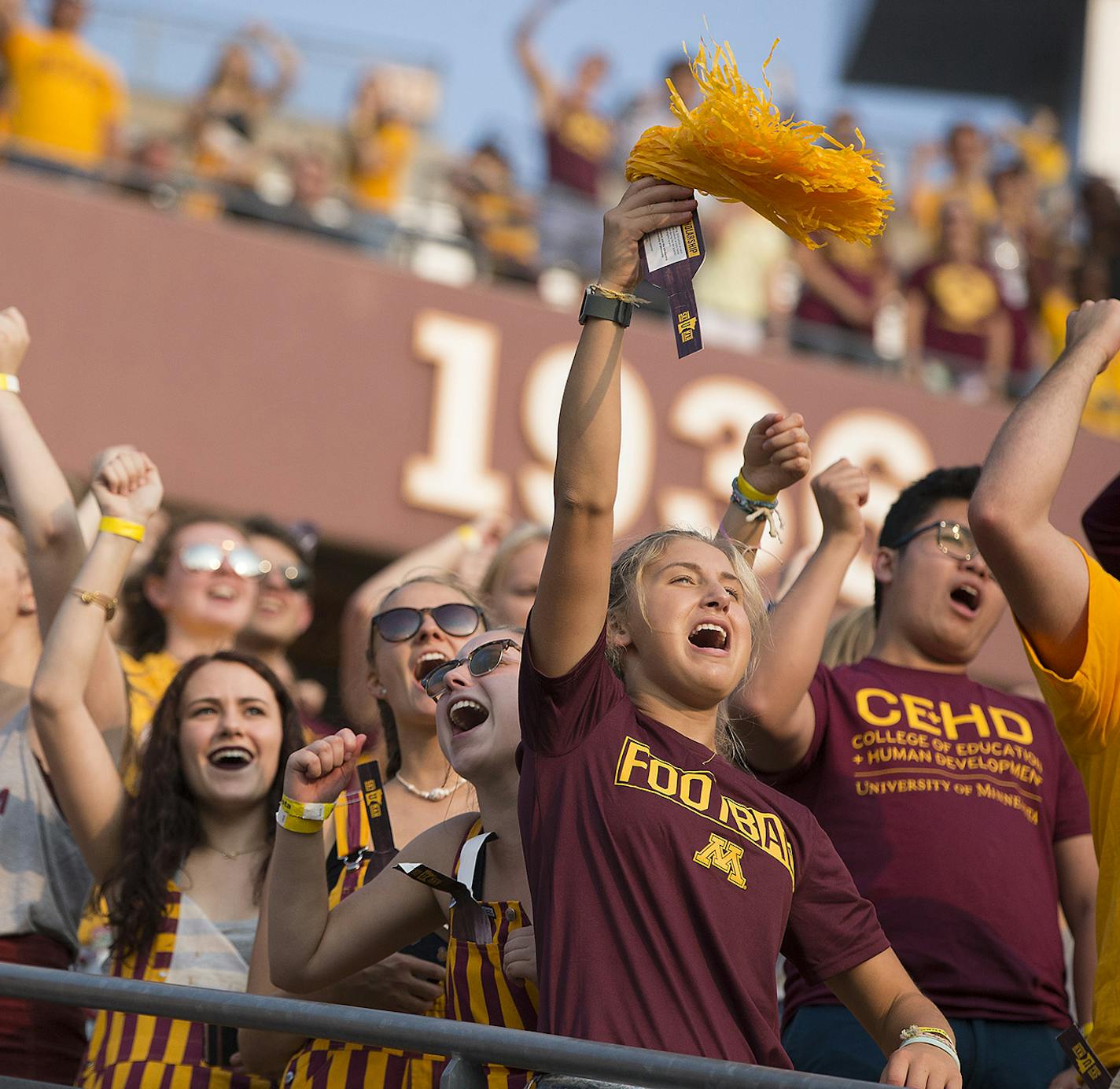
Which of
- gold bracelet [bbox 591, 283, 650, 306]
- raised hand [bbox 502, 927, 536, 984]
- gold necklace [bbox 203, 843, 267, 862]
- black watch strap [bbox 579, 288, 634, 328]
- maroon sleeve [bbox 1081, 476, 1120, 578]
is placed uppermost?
maroon sleeve [bbox 1081, 476, 1120, 578]

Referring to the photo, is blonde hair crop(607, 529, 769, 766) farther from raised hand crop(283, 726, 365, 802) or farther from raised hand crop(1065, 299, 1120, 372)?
raised hand crop(1065, 299, 1120, 372)

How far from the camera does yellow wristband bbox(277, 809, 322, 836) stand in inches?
106

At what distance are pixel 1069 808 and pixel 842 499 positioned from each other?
0.77 m

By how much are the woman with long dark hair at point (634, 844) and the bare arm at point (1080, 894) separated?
100 cm

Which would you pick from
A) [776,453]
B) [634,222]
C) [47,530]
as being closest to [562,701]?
[634,222]

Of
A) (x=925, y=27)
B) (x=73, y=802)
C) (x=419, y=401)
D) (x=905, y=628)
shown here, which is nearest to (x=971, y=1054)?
(x=905, y=628)

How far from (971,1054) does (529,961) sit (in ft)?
3.34

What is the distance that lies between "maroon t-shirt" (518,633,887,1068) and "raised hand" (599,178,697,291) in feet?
1.59

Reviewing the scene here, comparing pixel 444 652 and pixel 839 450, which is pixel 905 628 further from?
pixel 839 450

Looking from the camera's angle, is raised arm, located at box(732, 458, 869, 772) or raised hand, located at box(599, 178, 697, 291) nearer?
raised hand, located at box(599, 178, 697, 291)

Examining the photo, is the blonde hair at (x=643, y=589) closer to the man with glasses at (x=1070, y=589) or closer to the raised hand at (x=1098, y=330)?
the man with glasses at (x=1070, y=589)

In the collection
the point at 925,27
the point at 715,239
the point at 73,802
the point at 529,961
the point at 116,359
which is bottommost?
the point at 529,961

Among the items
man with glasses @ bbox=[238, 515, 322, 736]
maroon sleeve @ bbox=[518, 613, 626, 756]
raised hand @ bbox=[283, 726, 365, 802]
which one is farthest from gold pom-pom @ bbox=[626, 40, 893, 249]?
man with glasses @ bbox=[238, 515, 322, 736]

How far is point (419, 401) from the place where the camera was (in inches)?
344
